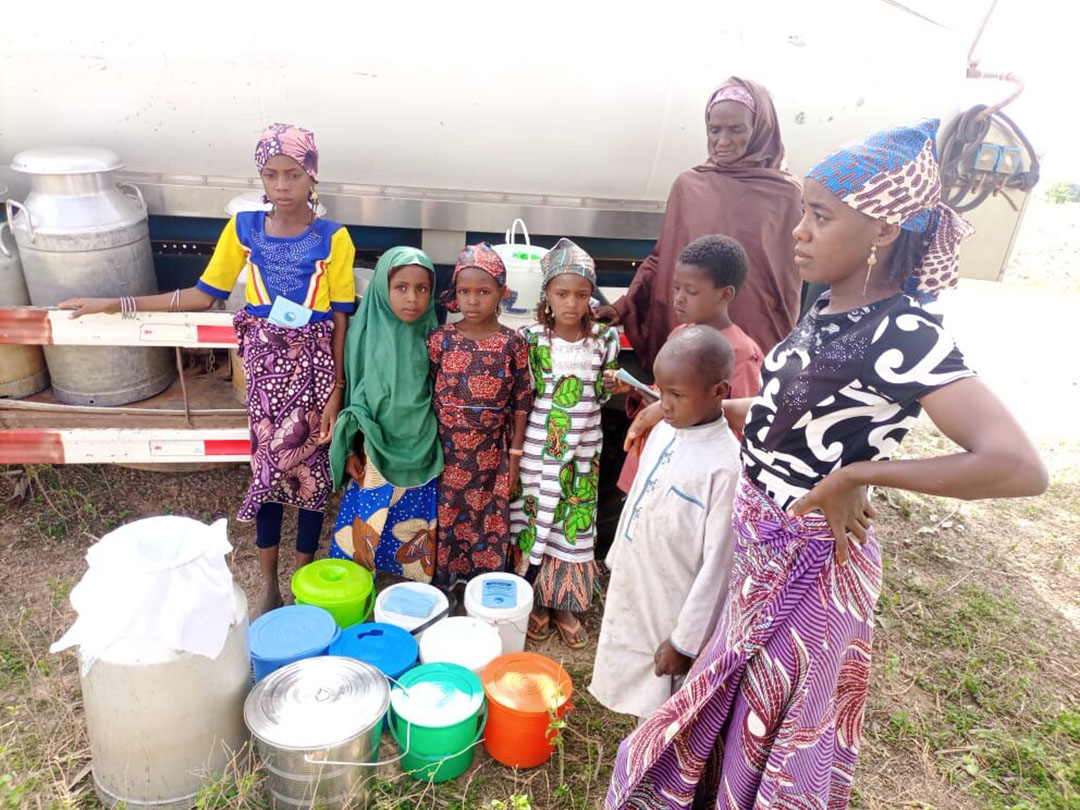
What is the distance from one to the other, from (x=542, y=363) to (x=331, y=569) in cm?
108

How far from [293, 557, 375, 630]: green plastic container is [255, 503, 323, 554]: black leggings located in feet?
0.63

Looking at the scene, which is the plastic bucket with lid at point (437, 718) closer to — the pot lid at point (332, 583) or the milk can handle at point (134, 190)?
the pot lid at point (332, 583)

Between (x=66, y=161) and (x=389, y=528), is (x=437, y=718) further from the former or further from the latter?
(x=66, y=161)

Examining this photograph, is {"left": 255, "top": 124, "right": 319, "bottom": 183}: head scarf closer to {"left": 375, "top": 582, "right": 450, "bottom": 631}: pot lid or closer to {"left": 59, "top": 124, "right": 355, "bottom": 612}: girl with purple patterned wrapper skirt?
{"left": 59, "top": 124, "right": 355, "bottom": 612}: girl with purple patterned wrapper skirt

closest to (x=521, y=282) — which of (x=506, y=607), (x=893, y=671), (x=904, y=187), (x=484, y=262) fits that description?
(x=484, y=262)

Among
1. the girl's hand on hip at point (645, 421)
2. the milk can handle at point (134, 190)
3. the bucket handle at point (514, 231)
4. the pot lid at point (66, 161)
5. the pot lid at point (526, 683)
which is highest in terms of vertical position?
the pot lid at point (66, 161)

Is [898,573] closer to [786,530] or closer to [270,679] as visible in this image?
[786,530]

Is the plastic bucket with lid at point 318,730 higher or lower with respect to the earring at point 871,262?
lower

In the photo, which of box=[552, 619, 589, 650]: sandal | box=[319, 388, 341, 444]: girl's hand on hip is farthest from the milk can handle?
box=[552, 619, 589, 650]: sandal

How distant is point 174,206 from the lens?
3.10 metres

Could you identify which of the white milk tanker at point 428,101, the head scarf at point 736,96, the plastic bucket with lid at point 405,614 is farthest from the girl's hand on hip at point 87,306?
the head scarf at point 736,96

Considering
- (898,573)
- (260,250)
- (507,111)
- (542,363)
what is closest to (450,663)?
(542,363)

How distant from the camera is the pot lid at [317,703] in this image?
79.7 inches

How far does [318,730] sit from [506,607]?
32.2 inches
